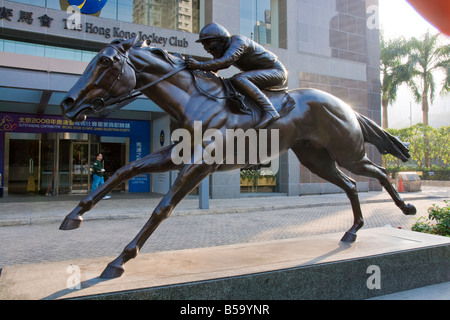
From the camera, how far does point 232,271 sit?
2971mm

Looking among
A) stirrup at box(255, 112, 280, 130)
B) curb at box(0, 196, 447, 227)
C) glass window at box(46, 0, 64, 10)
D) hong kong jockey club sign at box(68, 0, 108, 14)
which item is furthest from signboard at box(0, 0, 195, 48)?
stirrup at box(255, 112, 280, 130)

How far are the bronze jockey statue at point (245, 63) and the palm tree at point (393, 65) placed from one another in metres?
32.7

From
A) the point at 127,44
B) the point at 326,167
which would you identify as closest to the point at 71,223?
the point at 127,44

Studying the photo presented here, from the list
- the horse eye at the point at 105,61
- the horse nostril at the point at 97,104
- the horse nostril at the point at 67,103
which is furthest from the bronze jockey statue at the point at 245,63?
the horse nostril at the point at 67,103

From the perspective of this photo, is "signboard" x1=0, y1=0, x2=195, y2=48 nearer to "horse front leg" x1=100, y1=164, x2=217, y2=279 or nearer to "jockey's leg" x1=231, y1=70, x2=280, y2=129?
"jockey's leg" x1=231, y1=70, x2=280, y2=129

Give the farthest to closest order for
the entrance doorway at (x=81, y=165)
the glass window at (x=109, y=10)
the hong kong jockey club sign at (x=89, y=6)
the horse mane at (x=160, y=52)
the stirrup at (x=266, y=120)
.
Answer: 1. the entrance doorway at (x=81, y=165)
2. the glass window at (x=109, y=10)
3. the hong kong jockey club sign at (x=89, y=6)
4. the stirrup at (x=266, y=120)
5. the horse mane at (x=160, y=52)

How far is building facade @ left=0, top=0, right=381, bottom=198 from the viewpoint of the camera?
43.0 ft

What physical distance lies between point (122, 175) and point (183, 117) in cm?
82

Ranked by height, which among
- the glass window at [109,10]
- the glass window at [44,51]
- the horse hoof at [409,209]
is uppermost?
the glass window at [109,10]

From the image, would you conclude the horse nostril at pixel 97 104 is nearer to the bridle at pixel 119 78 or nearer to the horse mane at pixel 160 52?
the bridle at pixel 119 78

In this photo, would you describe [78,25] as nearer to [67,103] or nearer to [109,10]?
[109,10]

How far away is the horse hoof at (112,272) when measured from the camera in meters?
2.83

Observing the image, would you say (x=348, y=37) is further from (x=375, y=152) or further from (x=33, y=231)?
(x=33, y=231)

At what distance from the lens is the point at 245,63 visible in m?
4.03
